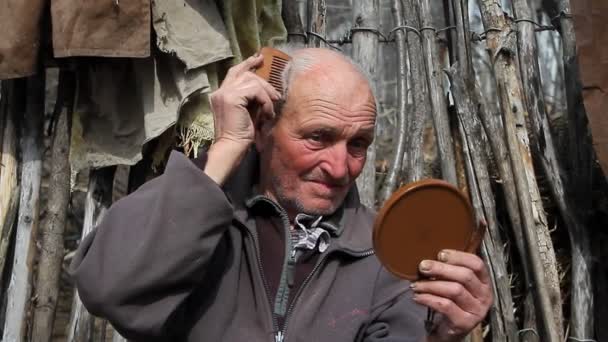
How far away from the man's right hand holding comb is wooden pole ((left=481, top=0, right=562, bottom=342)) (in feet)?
5.15

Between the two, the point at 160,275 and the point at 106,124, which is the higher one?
the point at 106,124

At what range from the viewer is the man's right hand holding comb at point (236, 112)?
2086mm

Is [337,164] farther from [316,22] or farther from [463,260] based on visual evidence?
[316,22]

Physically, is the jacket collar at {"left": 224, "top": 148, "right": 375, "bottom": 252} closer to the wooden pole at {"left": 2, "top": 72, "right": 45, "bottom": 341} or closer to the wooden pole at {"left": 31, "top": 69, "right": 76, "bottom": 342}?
the wooden pole at {"left": 31, "top": 69, "right": 76, "bottom": 342}

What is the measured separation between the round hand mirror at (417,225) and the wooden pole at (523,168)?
158 cm

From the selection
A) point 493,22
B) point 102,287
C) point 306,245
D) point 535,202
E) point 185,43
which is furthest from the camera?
point 493,22

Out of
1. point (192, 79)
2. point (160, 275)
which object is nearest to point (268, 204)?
point (160, 275)

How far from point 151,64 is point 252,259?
1.10 m

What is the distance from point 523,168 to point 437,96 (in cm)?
46

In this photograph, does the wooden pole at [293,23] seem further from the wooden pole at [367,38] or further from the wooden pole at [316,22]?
the wooden pole at [367,38]

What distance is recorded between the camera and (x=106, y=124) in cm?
307

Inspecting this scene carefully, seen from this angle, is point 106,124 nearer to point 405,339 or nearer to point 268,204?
point 268,204

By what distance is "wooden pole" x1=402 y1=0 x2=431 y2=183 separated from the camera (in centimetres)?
342

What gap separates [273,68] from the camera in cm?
223
